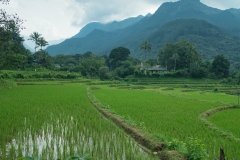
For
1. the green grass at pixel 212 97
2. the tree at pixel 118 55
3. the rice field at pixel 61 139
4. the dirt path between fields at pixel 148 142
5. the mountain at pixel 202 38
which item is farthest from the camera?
the mountain at pixel 202 38

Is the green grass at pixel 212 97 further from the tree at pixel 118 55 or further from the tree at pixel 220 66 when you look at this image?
the tree at pixel 118 55

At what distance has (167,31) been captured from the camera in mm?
95250

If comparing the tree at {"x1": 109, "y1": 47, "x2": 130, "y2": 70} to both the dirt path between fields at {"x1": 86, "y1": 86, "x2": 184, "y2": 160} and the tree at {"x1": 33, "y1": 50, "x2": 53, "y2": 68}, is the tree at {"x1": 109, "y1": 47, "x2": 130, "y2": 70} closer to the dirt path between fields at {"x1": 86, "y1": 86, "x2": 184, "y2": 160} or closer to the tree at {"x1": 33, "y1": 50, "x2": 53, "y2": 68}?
the tree at {"x1": 33, "y1": 50, "x2": 53, "y2": 68}

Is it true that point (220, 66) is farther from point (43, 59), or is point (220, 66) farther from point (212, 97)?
point (43, 59)

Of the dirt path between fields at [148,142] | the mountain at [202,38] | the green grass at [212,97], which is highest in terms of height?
the mountain at [202,38]

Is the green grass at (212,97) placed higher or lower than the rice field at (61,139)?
lower

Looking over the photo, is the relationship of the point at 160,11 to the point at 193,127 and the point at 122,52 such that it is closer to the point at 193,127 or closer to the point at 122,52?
the point at 122,52

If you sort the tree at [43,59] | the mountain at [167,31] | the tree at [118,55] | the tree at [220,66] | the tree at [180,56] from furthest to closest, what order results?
the mountain at [167,31], the tree at [118,55], the tree at [180,56], the tree at [43,59], the tree at [220,66]

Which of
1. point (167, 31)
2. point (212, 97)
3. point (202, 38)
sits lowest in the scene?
point (212, 97)

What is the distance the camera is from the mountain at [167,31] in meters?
85.6

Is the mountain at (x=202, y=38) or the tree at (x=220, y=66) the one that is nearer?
the tree at (x=220, y=66)

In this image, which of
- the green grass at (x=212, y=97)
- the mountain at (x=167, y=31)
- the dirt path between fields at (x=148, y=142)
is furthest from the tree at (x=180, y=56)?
the dirt path between fields at (x=148, y=142)

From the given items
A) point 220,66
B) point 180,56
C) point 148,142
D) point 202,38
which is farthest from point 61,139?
Result: point 202,38

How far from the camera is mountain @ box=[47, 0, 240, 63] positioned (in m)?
85.6
